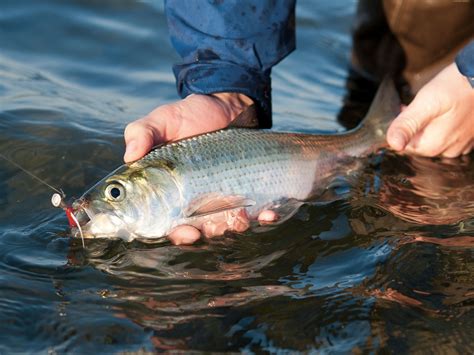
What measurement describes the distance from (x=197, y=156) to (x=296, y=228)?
2.51 feet

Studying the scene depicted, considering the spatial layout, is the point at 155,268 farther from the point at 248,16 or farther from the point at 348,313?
the point at 248,16

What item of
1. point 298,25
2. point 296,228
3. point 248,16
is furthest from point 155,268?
point 298,25

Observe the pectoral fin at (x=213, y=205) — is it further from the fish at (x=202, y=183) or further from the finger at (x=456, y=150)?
the finger at (x=456, y=150)

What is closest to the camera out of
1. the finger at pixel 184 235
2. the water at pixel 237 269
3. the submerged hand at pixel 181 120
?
the water at pixel 237 269

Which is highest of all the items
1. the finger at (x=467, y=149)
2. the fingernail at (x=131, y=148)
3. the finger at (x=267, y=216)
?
the fingernail at (x=131, y=148)

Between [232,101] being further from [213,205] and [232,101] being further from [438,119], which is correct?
[438,119]

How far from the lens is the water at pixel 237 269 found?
10.8 feet

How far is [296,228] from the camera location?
4.39 meters

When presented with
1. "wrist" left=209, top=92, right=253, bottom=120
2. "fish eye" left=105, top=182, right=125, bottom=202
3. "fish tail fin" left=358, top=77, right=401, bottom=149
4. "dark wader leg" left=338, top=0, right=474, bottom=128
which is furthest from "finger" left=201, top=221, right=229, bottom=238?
"dark wader leg" left=338, top=0, right=474, bottom=128

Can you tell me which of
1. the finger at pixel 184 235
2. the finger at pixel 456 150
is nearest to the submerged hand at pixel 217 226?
the finger at pixel 184 235

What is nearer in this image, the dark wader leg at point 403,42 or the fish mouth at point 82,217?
the fish mouth at point 82,217

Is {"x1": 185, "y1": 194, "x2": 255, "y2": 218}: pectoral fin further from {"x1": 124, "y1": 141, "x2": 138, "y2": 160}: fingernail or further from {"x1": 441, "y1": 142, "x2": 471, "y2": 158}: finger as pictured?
{"x1": 441, "y1": 142, "x2": 471, "y2": 158}: finger

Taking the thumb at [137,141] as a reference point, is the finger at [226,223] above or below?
below

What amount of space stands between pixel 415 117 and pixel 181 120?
5.22 ft
